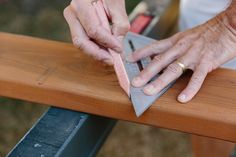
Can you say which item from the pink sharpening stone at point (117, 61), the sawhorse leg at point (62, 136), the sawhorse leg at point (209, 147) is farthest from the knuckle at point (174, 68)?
the sawhorse leg at point (209, 147)

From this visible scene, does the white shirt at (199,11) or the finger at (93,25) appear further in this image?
the white shirt at (199,11)

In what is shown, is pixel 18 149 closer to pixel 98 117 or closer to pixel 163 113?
pixel 98 117

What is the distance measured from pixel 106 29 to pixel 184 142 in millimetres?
1410

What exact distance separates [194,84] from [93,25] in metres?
0.26

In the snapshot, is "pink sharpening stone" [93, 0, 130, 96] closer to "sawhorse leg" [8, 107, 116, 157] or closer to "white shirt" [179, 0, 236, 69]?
"sawhorse leg" [8, 107, 116, 157]

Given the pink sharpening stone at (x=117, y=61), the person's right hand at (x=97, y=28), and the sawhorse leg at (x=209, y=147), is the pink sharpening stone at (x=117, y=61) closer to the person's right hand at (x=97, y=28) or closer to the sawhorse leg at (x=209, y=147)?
the person's right hand at (x=97, y=28)

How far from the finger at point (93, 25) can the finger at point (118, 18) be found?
0.03 m

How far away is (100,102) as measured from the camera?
36.6 inches

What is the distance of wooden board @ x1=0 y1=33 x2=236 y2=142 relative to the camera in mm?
873

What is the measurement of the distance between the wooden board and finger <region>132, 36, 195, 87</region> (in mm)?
53

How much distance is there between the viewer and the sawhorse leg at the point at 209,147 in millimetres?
1237

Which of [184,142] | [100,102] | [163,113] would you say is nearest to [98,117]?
[100,102]

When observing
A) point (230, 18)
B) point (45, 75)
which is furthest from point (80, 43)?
point (230, 18)

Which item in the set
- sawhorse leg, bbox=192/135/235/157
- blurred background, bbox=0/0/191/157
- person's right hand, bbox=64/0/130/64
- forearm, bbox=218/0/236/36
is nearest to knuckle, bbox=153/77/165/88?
person's right hand, bbox=64/0/130/64
